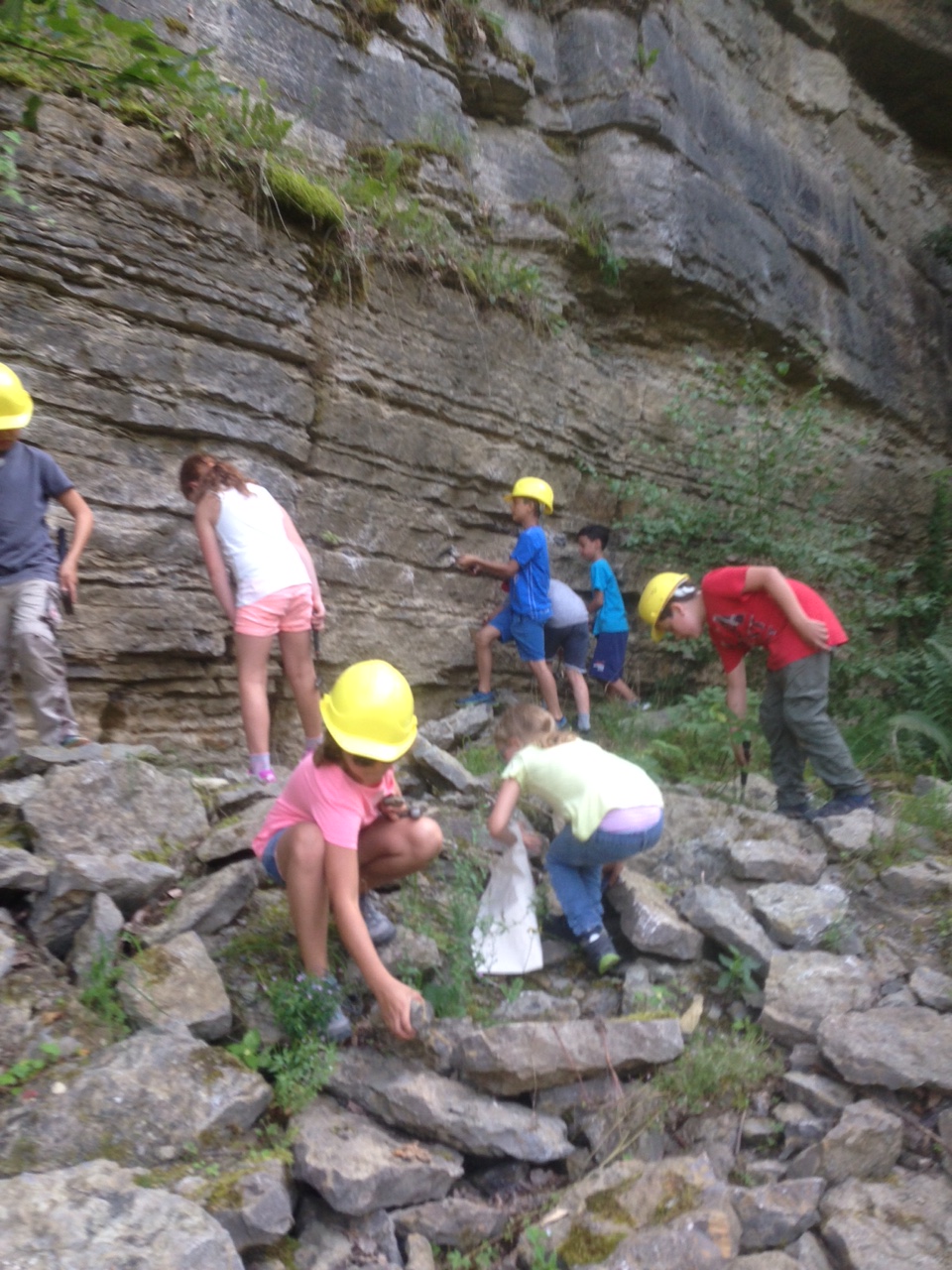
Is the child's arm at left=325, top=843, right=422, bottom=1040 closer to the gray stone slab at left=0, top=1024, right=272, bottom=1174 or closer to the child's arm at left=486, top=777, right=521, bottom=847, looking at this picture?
the gray stone slab at left=0, top=1024, right=272, bottom=1174

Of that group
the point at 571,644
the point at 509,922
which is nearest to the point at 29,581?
the point at 509,922

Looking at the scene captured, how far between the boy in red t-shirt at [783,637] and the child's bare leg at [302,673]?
6.04 ft

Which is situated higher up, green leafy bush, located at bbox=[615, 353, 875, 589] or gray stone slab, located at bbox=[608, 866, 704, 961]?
green leafy bush, located at bbox=[615, 353, 875, 589]

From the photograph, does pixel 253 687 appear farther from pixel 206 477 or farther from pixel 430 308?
pixel 430 308

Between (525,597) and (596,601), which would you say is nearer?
(525,597)

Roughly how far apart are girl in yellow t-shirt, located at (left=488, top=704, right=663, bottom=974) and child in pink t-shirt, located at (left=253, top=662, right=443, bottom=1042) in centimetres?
73

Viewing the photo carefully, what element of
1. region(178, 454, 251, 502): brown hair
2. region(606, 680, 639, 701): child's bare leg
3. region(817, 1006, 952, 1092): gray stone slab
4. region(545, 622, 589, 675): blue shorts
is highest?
region(178, 454, 251, 502): brown hair

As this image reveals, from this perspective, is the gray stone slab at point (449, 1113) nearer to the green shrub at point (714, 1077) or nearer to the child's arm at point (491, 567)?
the green shrub at point (714, 1077)

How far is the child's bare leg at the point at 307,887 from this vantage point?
300 centimetres

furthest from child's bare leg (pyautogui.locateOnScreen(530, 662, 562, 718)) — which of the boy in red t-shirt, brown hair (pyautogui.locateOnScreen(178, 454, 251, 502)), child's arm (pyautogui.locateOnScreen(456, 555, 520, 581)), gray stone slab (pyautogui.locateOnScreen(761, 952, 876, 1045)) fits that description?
gray stone slab (pyautogui.locateOnScreen(761, 952, 876, 1045))

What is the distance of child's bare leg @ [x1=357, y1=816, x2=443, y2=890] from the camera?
3.29m

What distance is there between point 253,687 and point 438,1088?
7.09 feet

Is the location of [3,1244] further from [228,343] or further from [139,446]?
[228,343]

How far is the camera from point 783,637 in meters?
4.80
